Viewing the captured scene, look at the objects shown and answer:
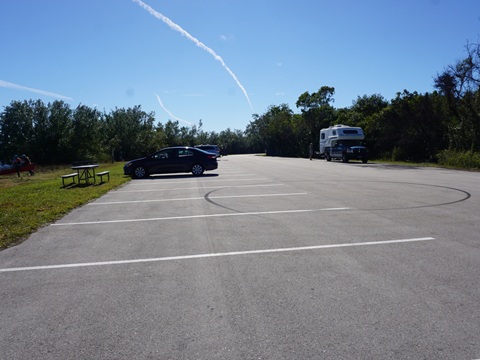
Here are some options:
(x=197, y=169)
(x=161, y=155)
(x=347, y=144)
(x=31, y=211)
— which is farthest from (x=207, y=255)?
(x=347, y=144)

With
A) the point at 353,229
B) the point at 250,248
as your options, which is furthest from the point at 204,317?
the point at 353,229

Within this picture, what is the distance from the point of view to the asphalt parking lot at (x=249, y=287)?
10.8ft

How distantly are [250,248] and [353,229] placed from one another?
88.9 inches

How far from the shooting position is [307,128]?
59375 mm

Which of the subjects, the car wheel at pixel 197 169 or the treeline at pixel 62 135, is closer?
the car wheel at pixel 197 169

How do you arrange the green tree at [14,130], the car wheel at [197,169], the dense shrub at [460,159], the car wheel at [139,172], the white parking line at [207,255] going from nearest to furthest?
the white parking line at [207,255] < the car wheel at [139,172] < the car wheel at [197,169] < the dense shrub at [460,159] < the green tree at [14,130]

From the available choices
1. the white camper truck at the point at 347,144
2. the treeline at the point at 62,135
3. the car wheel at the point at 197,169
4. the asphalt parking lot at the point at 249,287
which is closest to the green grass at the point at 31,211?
the asphalt parking lot at the point at 249,287

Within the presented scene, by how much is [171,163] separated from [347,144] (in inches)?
700

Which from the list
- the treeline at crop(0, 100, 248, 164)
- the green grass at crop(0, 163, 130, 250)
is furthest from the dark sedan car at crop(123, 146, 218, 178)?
the treeline at crop(0, 100, 248, 164)

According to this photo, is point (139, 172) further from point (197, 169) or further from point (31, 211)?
point (31, 211)

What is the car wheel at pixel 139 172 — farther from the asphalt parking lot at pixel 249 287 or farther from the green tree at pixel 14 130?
the green tree at pixel 14 130

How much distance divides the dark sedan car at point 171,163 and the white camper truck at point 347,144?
1501 cm

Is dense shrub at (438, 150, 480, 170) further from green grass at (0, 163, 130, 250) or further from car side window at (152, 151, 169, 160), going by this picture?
green grass at (0, 163, 130, 250)

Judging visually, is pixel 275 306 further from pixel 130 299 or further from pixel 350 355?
pixel 130 299
